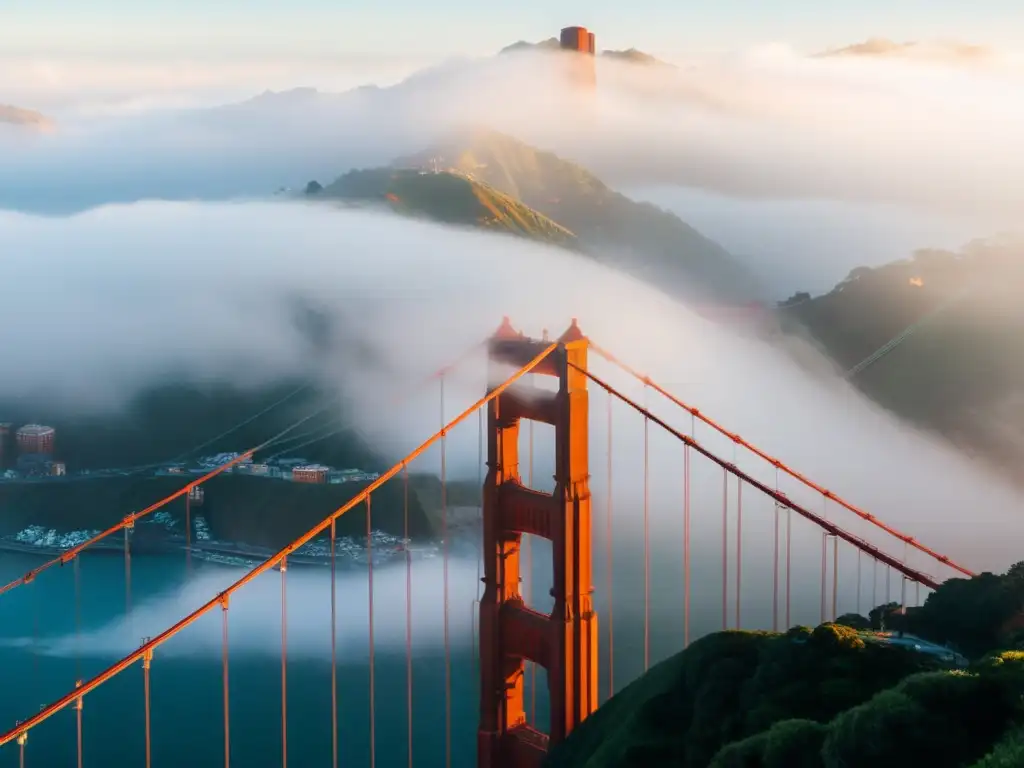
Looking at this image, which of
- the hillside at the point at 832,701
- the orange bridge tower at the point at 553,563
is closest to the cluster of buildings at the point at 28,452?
the orange bridge tower at the point at 553,563

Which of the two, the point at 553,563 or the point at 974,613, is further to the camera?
the point at 553,563

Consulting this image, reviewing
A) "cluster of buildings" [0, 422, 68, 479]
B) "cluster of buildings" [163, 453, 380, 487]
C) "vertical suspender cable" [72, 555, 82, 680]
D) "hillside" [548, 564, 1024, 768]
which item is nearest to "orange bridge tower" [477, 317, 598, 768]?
"hillside" [548, 564, 1024, 768]

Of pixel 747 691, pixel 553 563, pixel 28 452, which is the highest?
pixel 553 563

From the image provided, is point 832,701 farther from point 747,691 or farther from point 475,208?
point 475,208

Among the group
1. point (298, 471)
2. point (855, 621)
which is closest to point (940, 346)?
point (298, 471)

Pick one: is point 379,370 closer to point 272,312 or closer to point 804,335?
point 272,312

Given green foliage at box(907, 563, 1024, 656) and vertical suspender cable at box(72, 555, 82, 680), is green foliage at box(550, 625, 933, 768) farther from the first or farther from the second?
vertical suspender cable at box(72, 555, 82, 680)
